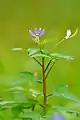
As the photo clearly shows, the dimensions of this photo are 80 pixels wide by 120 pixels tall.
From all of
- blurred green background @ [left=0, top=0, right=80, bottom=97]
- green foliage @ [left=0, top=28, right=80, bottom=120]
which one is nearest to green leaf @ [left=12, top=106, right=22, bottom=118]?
green foliage @ [left=0, top=28, right=80, bottom=120]

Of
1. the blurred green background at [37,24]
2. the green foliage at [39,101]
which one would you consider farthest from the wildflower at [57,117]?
the blurred green background at [37,24]

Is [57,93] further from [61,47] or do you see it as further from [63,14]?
[63,14]

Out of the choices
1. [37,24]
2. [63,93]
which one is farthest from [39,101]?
[37,24]

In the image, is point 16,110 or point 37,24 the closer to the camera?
point 16,110

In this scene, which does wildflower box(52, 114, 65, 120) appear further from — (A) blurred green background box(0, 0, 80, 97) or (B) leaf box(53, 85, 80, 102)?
(A) blurred green background box(0, 0, 80, 97)

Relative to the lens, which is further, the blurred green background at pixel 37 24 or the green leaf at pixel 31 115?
the blurred green background at pixel 37 24

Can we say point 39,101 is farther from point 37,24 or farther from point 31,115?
point 37,24

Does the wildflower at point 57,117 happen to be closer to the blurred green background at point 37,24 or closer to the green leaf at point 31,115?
the green leaf at point 31,115

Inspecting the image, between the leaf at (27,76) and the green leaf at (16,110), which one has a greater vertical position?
the leaf at (27,76)

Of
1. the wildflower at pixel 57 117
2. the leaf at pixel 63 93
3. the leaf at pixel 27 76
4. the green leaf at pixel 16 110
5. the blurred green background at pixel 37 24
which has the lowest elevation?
the wildflower at pixel 57 117

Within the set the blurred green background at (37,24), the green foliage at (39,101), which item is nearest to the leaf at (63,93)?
the green foliage at (39,101)

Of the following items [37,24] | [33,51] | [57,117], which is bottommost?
[57,117]

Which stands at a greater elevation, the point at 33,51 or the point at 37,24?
the point at 37,24
